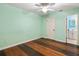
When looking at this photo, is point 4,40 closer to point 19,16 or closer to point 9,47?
point 9,47

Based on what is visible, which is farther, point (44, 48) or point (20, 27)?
point (44, 48)

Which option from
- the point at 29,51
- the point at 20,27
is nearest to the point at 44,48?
the point at 29,51

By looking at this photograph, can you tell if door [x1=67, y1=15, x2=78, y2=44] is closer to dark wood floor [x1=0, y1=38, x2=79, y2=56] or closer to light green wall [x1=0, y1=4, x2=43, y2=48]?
dark wood floor [x1=0, y1=38, x2=79, y2=56]

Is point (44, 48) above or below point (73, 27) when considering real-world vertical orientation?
below

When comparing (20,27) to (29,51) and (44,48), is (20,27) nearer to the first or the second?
(29,51)

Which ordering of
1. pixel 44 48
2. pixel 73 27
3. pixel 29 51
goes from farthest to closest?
1. pixel 44 48
2. pixel 29 51
3. pixel 73 27

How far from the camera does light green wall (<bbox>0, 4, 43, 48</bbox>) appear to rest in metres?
1.86

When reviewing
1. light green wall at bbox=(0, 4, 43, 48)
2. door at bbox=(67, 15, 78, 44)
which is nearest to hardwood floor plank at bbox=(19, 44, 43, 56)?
light green wall at bbox=(0, 4, 43, 48)

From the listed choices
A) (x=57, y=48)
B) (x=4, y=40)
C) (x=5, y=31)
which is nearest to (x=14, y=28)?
(x=5, y=31)

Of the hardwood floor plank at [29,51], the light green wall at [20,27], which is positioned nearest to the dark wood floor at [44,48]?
the hardwood floor plank at [29,51]

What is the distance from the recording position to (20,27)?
1.89m

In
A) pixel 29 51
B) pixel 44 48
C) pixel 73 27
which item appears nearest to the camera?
pixel 73 27

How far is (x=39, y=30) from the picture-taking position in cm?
192

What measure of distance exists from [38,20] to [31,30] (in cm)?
28
